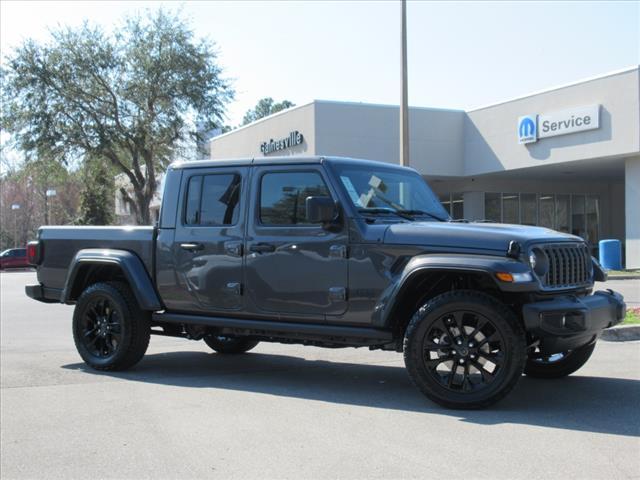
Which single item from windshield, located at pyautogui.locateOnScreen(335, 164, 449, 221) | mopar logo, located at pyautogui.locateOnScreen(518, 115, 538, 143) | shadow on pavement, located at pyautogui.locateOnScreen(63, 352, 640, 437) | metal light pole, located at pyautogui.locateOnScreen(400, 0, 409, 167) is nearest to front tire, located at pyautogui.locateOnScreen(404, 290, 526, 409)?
shadow on pavement, located at pyautogui.locateOnScreen(63, 352, 640, 437)

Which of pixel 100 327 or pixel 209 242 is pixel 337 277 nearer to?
pixel 209 242

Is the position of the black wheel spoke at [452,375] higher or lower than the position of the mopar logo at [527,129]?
lower

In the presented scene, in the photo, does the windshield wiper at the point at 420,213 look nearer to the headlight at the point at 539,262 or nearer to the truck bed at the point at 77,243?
the headlight at the point at 539,262

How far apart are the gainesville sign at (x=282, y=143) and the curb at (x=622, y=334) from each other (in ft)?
64.3

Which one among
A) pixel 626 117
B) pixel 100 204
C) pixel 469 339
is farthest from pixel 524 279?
pixel 100 204

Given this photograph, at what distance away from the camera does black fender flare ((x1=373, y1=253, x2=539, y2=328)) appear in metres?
5.15

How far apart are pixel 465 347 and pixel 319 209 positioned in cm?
160

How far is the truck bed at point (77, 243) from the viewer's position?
720 cm

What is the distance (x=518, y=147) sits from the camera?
2569 centimetres

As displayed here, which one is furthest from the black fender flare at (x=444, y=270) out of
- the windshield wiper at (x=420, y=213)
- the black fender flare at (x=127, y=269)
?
the black fender flare at (x=127, y=269)

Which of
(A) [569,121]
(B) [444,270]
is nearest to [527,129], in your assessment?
(A) [569,121]

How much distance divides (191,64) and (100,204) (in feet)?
84.4

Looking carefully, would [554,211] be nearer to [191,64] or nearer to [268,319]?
[191,64]

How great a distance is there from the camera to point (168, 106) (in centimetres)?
3666
